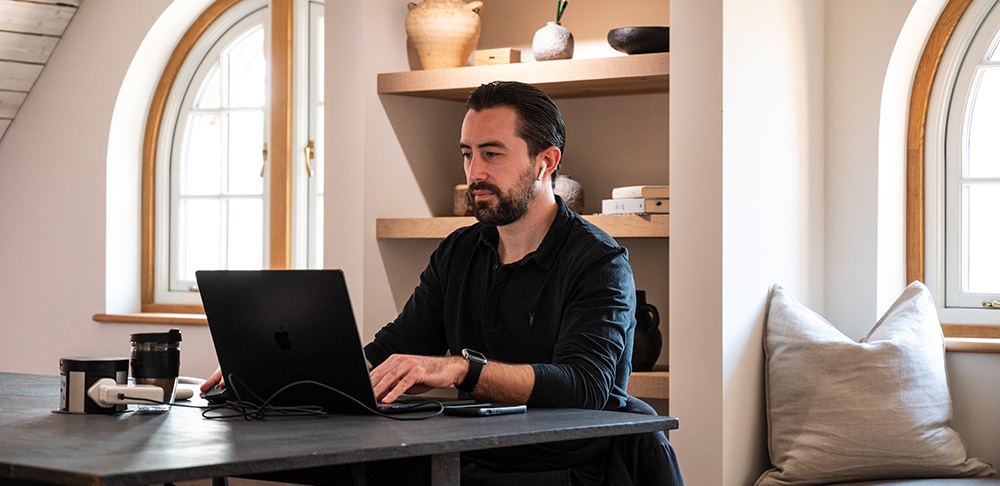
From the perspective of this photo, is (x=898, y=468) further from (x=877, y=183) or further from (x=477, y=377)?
(x=477, y=377)

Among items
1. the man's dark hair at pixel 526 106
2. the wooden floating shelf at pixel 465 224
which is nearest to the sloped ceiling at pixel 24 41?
the wooden floating shelf at pixel 465 224

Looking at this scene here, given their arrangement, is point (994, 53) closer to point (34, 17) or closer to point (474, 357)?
point (474, 357)

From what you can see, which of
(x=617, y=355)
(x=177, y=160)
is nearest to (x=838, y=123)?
(x=617, y=355)

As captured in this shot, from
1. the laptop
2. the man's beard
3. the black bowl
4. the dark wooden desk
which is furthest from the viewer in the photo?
the black bowl

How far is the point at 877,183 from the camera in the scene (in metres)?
3.89

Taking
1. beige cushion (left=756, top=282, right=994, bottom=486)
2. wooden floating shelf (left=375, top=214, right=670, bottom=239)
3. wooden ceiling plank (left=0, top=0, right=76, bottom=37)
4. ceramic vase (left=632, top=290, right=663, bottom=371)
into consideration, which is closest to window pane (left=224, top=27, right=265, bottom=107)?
wooden ceiling plank (left=0, top=0, right=76, bottom=37)

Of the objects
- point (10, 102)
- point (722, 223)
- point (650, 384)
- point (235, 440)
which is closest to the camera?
point (235, 440)

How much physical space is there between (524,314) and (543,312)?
42mm

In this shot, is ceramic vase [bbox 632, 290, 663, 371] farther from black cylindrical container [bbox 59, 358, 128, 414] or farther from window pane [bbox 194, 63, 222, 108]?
window pane [bbox 194, 63, 222, 108]

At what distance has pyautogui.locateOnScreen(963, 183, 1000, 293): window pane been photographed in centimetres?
392

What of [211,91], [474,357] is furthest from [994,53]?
[211,91]

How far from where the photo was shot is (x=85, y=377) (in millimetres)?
2189

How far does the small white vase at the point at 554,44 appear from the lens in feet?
12.9

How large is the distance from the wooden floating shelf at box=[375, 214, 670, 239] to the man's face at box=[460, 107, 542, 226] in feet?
3.39
